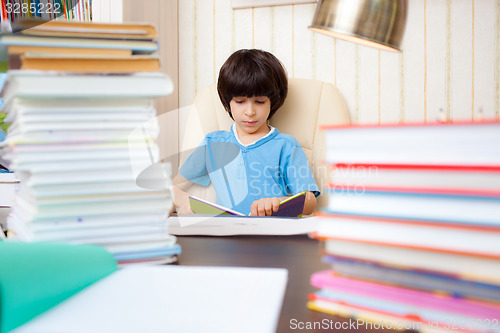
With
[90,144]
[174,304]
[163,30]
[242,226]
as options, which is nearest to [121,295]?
[174,304]

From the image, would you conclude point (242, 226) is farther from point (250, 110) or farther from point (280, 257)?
point (250, 110)

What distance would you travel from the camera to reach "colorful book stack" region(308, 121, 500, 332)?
0.81ft

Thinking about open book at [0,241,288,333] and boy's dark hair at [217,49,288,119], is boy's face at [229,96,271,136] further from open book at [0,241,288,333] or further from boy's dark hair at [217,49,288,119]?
open book at [0,241,288,333]

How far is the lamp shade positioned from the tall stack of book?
0.34 meters

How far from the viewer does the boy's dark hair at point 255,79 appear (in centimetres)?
159

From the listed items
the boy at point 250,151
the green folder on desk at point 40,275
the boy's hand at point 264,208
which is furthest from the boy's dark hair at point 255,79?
the green folder on desk at point 40,275

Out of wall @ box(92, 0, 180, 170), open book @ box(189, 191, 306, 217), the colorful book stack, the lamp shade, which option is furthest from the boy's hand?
the colorful book stack

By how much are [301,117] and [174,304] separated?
1.45 meters

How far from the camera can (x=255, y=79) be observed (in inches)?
62.9

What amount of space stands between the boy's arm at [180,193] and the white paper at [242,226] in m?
0.74

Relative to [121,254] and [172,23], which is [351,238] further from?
[172,23]

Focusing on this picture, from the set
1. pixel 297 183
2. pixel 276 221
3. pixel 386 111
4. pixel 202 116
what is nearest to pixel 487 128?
pixel 276 221

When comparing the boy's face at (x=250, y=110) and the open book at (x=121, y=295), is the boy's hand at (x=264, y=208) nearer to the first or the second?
the boy's face at (x=250, y=110)

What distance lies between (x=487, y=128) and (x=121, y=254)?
1.31ft
